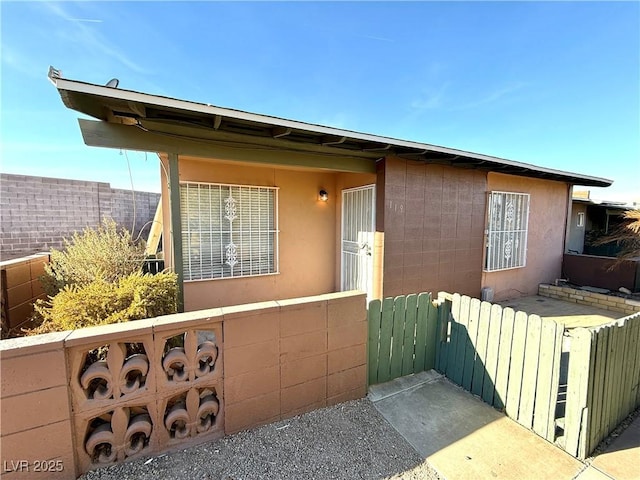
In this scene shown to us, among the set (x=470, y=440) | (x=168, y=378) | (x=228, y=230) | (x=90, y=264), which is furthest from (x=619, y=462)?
(x=90, y=264)

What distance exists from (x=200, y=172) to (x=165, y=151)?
1.55m

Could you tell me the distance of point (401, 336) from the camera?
3307 millimetres

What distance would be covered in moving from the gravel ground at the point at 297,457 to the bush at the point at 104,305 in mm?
1184

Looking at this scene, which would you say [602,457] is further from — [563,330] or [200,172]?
[200,172]

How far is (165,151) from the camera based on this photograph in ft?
11.6

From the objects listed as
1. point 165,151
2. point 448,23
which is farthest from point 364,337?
point 448,23

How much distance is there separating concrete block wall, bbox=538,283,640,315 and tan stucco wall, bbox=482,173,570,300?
1.02ft

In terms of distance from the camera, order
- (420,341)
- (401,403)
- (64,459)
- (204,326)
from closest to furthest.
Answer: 1. (64,459)
2. (204,326)
3. (401,403)
4. (420,341)

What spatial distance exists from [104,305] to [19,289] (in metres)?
2.69

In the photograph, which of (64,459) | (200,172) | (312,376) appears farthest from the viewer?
(200,172)

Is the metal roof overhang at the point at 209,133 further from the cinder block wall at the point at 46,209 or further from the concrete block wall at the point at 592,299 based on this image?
the cinder block wall at the point at 46,209

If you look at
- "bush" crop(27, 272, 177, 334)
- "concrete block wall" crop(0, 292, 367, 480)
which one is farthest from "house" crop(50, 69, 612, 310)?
"concrete block wall" crop(0, 292, 367, 480)

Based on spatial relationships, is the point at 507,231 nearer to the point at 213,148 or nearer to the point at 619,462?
the point at 619,462

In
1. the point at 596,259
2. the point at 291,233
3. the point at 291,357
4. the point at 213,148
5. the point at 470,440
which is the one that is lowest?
the point at 470,440
